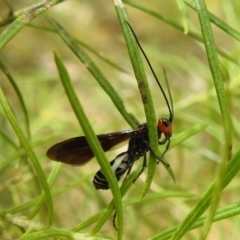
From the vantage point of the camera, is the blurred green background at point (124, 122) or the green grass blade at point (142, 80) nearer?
the green grass blade at point (142, 80)

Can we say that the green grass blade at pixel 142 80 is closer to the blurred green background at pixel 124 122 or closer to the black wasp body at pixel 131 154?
the blurred green background at pixel 124 122

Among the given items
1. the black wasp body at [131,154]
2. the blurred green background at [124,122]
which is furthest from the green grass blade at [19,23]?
the black wasp body at [131,154]

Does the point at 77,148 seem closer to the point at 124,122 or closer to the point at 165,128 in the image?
the point at 165,128

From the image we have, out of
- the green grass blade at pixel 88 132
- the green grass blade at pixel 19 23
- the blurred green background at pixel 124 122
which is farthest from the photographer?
the blurred green background at pixel 124 122

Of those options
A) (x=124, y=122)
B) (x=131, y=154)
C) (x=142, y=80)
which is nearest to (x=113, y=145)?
(x=131, y=154)

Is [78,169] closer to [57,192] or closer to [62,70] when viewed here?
[57,192]

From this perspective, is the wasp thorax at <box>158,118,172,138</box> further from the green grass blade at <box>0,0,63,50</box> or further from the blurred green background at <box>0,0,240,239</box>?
the green grass blade at <box>0,0,63,50</box>

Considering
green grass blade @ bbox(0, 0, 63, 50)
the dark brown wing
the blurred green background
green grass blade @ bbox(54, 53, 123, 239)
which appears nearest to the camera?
green grass blade @ bbox(54, 53, 123, 239)

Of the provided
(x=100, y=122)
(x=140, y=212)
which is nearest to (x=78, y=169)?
(x=140, y=212)

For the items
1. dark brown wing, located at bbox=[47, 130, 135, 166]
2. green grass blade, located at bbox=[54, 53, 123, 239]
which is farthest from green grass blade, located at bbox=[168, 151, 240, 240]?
dark brown wing, located at bbox=[47, 130, 135, 166]

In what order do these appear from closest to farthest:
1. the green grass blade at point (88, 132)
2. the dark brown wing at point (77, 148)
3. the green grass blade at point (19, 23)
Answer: the green grass blade at point (88, 132) < the green grass blade at point (19, 23) < the dark brown wing at point (77, 148)
